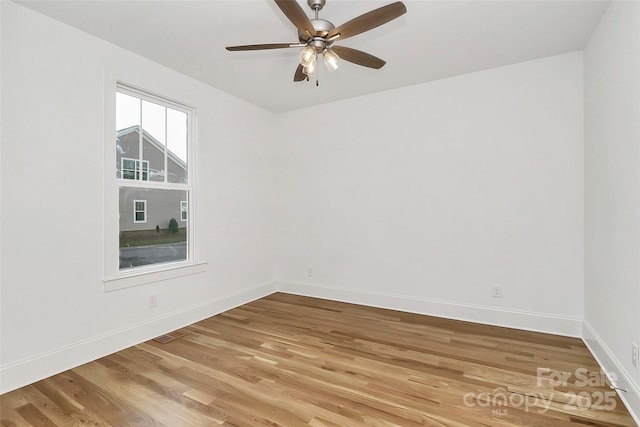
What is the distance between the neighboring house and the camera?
2873 mm

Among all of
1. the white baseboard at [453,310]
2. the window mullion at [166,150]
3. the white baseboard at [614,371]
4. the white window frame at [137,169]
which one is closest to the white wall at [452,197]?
the white baseboard at [453,310]

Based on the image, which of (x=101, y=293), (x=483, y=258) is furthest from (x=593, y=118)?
(x=101, y=293)

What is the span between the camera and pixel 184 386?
2.15m

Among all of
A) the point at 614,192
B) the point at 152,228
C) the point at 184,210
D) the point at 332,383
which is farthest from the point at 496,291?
the point at 152,228

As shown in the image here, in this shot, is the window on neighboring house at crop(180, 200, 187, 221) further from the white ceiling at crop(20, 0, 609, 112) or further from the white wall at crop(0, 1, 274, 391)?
the white ceiling at crop(20, 0, 609, 112)

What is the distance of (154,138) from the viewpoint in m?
3.15

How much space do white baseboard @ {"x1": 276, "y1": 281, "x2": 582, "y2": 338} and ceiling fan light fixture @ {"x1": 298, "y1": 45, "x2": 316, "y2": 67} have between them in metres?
2.80

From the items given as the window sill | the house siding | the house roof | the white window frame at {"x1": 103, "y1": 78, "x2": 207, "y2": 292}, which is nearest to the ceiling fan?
the white window frame at {"x1": 103, "y1": 78, "x2": 207, "y2": 292}

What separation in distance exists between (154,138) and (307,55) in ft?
6.42

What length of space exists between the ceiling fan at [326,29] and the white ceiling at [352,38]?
0.30m

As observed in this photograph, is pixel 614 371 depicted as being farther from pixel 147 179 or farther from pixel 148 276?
pixel 147 179

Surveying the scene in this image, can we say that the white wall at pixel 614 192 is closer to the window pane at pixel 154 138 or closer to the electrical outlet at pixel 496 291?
the electrical outlet at pixel 496 291

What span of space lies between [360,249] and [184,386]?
8.11 feet

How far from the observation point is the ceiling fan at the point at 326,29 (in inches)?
68.3
